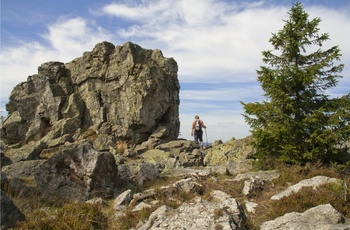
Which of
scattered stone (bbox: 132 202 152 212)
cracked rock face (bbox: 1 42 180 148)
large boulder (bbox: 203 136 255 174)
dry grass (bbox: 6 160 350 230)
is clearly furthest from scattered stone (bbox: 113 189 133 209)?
cracked rock face (bbox: 1 42 180 148)

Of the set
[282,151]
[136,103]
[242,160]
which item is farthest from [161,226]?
[136,103]

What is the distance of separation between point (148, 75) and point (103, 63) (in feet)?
19.3

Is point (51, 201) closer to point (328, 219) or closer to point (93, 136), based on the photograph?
point (328, 219)

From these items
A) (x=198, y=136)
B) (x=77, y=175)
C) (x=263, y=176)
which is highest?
(x=198, y=136)

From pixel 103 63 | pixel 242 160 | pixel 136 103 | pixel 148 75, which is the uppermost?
pixel 103 63

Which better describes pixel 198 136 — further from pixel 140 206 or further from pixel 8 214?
pixel 8 214

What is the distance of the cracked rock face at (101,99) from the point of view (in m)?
27.6

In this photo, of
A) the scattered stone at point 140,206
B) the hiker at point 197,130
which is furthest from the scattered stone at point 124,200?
the hiker at point 197,130

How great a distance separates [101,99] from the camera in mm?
29562

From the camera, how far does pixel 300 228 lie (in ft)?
22.4

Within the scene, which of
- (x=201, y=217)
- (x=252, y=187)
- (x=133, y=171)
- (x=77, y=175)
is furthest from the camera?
(x=133, y=171)

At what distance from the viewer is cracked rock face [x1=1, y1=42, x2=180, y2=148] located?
90.5ft

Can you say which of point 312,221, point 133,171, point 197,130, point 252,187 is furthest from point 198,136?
point 312,221

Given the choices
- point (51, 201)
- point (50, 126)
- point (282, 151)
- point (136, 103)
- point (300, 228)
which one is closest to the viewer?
point (300, 228)
